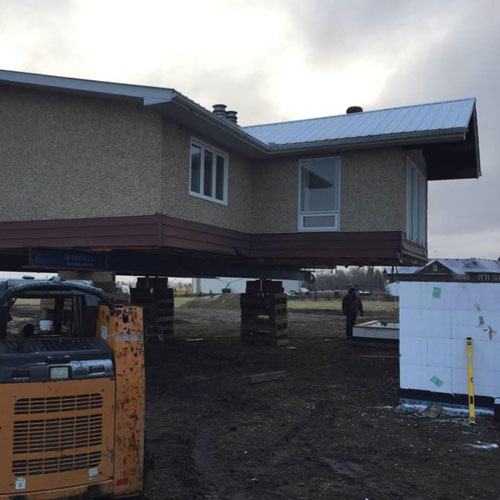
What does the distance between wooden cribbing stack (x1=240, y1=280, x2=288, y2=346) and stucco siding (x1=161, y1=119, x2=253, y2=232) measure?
14.1 feet

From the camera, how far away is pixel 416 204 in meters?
15.2

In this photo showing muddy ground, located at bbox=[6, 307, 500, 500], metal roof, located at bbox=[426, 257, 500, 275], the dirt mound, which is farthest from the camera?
the dirt mound

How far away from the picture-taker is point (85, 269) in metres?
11.9

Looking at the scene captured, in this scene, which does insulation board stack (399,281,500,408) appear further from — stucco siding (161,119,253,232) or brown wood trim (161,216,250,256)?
stucco siding (161,119,253,232)

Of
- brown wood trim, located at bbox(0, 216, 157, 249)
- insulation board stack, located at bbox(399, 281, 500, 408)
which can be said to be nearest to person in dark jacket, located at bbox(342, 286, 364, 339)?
insulation board stack, located at bbox(399, 281, 500, 408)

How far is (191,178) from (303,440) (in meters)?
6.47

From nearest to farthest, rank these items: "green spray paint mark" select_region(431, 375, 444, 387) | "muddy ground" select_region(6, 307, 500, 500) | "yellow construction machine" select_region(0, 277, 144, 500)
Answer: "yellow construction machine" select_region(0, 277, 144, 500) < "muddy ground" select_region(6, 307, 500, 500) < "green spray paint mark" select_region(431, 375, 444, 387)

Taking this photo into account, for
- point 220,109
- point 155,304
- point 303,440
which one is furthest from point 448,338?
point 155,304

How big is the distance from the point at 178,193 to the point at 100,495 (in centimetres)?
745

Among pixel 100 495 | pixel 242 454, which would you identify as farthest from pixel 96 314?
pixel 242 454

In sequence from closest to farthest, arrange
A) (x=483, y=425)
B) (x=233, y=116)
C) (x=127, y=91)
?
(x=483, y=425)
(x=127, y=91)
(x=233, y=116)

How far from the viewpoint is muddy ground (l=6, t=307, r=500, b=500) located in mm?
5789

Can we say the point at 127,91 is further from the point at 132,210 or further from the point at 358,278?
the point at 358,278

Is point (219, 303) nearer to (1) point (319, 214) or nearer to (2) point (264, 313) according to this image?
(2) point (264, 313)
